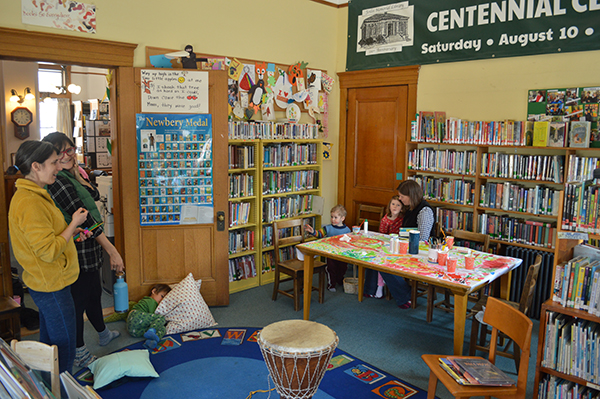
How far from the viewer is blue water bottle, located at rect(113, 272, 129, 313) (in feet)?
13.9

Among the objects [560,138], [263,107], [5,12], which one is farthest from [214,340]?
[560,138]

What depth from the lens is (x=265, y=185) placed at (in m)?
5.43

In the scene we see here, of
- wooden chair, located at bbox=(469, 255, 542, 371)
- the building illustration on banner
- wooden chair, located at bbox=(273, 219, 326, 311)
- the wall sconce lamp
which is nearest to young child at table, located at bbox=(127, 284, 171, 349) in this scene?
wooden chair, located at bbox=(273, 219, 326, 311)

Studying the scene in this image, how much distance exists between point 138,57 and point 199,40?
0.72m

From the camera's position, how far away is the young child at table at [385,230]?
501 centimetres

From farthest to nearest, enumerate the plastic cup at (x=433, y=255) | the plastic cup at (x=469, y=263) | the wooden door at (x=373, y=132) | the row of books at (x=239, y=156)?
the wooden door at (x=373, y=132), the row of books at (x=239, y=156), the plastic cup at (x=433, y=255), the plastic cup at (x=469, y=263)

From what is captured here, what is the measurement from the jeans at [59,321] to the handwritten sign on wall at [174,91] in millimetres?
2125

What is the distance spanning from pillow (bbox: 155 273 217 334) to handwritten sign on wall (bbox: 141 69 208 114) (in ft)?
5.61

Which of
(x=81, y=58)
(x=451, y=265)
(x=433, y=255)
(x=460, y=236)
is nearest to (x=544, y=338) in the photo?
(x=451, y=265)

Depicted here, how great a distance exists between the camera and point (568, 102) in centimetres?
441

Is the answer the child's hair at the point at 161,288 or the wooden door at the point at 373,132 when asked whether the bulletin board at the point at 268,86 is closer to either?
the wooden door at the point at 373,132

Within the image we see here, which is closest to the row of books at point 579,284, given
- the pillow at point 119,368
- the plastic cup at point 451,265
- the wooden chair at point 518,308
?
the wooden chair at point 518,308

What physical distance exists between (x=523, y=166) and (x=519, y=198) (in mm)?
321

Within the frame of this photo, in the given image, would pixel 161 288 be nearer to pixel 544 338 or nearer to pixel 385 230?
pixel 385 230
